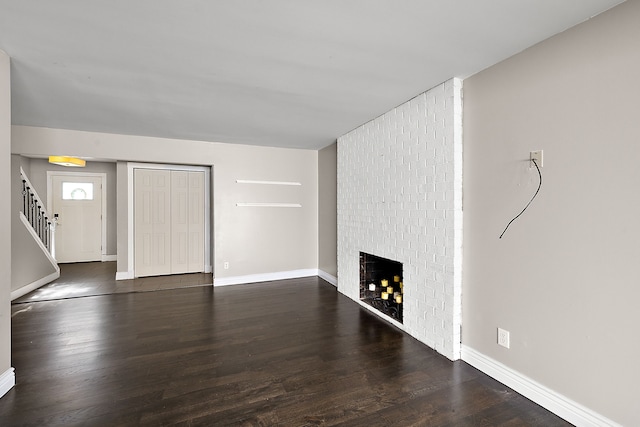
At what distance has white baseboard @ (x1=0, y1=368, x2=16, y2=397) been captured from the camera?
1.89m

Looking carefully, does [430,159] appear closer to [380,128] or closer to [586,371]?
[380,128]

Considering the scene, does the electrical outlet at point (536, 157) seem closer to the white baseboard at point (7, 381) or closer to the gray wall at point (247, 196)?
the gray wall at point (247, 196)

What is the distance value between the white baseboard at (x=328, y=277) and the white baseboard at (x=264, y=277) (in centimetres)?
15

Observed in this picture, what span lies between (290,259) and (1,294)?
358 cm

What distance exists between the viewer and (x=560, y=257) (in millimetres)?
1762

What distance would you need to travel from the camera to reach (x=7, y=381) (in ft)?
6.38

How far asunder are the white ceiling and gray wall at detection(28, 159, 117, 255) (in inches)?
156

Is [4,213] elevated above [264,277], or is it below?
above

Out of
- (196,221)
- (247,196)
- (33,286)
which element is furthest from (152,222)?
(247,196)

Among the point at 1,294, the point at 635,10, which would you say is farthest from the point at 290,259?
the point at 635,10

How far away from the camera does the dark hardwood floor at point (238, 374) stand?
68.8 inches

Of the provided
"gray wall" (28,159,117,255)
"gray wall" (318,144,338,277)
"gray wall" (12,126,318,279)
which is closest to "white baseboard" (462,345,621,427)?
"gray wall" (318,144,338,277)

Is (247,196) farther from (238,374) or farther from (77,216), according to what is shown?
(77,216)

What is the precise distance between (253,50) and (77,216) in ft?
23.1
